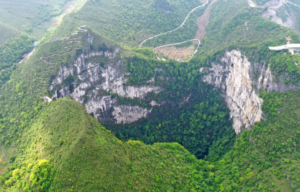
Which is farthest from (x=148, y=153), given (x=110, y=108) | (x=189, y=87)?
(x=189, y=87)

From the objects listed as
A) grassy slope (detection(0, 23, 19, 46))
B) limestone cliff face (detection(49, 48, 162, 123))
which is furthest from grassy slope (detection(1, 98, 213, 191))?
grassy slope (detection(0, 23, 19, 46))

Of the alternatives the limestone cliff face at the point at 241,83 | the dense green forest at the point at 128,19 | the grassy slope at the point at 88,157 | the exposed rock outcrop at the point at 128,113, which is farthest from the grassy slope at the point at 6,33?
the limestone cliff face at the point at 241,83

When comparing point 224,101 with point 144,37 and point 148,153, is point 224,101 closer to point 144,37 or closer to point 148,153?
point 148,153

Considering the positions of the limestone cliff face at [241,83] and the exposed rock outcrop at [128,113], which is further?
the exposed rock outcrop at [128,113]

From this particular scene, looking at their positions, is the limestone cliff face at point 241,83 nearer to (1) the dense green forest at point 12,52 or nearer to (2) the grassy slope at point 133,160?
(2) the grassy slope at point 133,160

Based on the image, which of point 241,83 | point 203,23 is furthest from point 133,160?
point 203,23

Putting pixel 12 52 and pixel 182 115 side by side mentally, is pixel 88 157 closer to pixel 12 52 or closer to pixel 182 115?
pixel 182 115

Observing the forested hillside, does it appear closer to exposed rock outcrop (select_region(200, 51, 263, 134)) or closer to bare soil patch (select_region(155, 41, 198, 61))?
exposed rock outcrop (select_region(200, 51, 263, 134))
